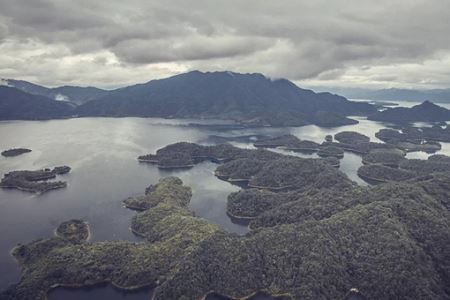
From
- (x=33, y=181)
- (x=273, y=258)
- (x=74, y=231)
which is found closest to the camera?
(x=273, y=258)

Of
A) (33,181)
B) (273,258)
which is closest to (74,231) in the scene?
(273,258)

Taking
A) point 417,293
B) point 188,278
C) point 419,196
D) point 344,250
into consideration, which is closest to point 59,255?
point 188,278

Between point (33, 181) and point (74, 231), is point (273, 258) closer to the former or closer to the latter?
point (74, 231)

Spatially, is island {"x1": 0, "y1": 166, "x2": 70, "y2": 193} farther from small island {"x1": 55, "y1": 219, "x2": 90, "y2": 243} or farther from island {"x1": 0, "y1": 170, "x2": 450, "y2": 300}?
island {"x1": 0, "y1": 170, "x2": 450, "y2": 300}

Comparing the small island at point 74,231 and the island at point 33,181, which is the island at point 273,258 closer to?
the small island at point 74,231

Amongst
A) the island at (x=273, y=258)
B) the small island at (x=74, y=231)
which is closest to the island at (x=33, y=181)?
the small island at (x=74, y=231)

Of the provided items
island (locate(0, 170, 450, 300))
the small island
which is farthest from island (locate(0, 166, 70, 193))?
island (locate(0, 170, 450, 300))

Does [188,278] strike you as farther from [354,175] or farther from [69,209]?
[354,175]

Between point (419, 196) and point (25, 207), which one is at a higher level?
point (419, 196)
